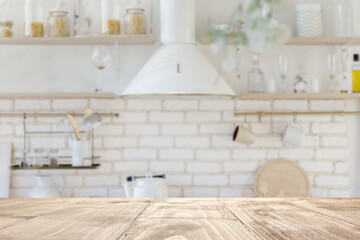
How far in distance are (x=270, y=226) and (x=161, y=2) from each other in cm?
215

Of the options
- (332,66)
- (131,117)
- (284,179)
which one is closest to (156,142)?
(131,117)

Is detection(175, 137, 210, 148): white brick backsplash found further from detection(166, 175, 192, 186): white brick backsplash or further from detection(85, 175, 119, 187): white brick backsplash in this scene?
detection(85, 175, 119, 187): white brick backsplash

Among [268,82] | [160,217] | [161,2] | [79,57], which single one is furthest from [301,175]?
[160,217]

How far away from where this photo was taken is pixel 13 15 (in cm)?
305

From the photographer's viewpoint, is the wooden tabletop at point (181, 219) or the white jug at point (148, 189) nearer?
the wooden tabletop at point (181, 219)

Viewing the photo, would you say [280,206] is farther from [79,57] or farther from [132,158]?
[79,57]

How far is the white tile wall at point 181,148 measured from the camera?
2967 mm

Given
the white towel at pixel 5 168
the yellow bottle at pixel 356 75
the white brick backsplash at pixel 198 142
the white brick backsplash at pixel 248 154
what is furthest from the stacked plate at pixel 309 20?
the white towel at pixel 5 168

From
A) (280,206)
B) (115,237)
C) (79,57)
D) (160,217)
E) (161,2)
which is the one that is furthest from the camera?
(79,57)

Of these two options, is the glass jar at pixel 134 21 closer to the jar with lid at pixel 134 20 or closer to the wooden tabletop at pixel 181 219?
the jar with lid at pixel 134 20

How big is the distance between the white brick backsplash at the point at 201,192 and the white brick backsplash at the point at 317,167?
59 cm

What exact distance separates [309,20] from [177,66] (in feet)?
3.04

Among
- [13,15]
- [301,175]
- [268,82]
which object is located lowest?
[301,175]

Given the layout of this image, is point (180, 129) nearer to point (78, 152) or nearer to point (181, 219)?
point (78, 152)
